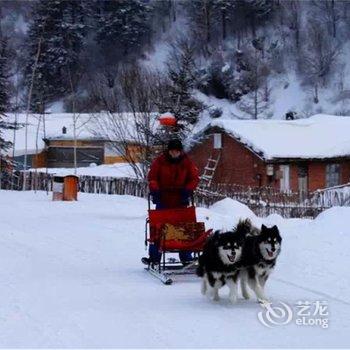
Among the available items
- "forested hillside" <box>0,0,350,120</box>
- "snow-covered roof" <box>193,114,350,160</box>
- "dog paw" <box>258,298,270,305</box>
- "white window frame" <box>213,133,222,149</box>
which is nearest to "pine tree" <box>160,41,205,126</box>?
"snow-covered roof" <box>193,114,350,160</box>

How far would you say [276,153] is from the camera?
101ft

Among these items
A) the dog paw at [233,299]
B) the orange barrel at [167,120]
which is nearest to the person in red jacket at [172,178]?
the dog paw at [233,299]

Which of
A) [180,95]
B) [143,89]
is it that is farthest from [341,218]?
[180,95]

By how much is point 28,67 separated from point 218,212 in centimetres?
4969

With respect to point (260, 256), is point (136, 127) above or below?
above

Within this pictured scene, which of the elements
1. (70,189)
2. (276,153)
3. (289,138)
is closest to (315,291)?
(70,189)

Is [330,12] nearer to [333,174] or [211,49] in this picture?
[211,49]

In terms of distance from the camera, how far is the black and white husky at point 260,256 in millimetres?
7309

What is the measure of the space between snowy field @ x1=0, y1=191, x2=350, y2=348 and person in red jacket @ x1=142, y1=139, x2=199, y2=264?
102cm

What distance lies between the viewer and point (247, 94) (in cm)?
6494

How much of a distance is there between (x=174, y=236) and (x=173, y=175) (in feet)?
3.02

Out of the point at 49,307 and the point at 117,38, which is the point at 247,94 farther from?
the point at 49,307

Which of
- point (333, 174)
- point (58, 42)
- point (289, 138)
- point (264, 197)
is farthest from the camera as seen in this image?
point (58, 42)
